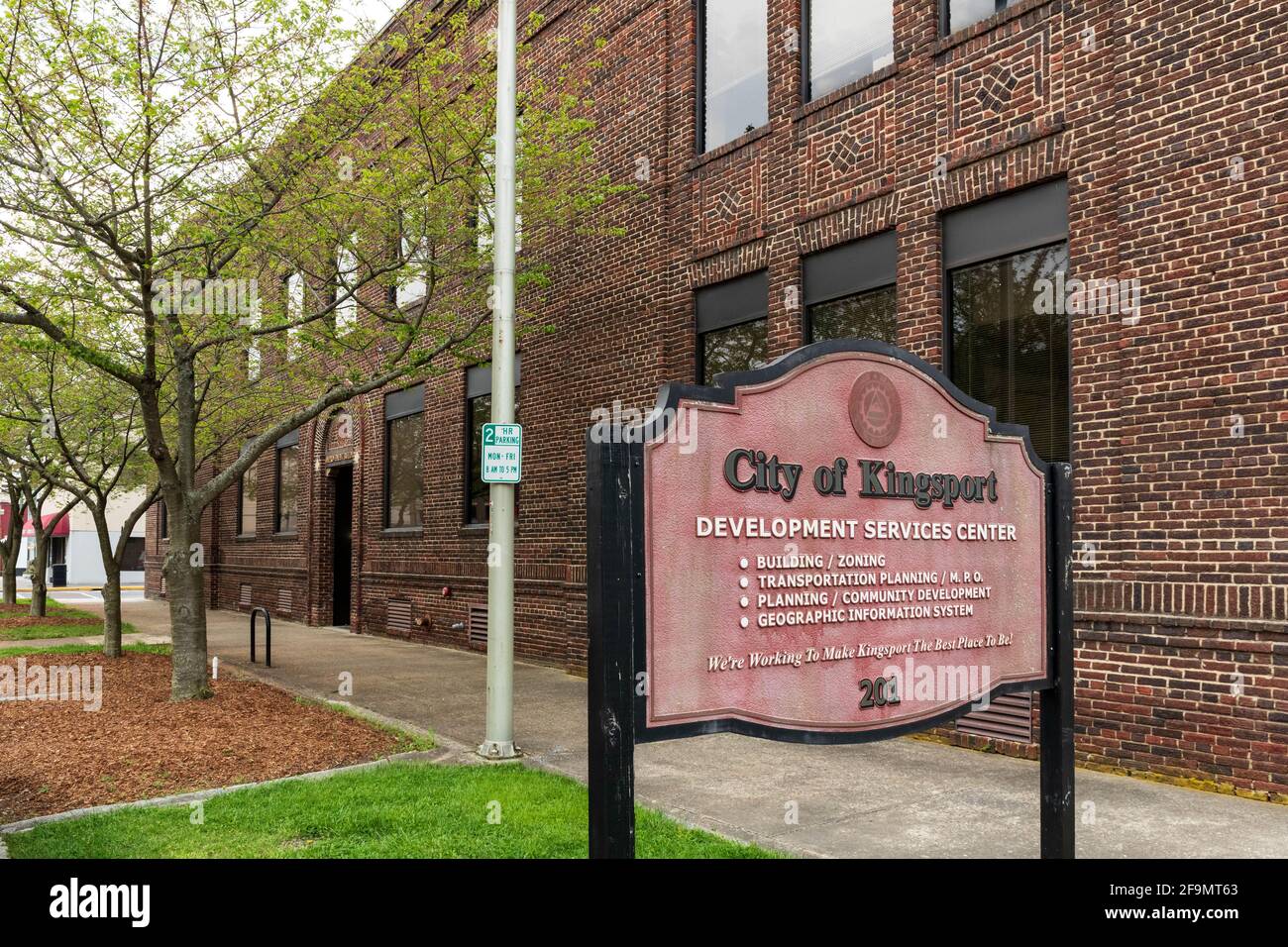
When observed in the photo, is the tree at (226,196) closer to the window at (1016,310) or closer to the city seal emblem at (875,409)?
the window at (1016,310)

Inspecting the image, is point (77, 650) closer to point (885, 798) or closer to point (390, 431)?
point (390, 431)

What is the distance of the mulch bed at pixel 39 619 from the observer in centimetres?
2112

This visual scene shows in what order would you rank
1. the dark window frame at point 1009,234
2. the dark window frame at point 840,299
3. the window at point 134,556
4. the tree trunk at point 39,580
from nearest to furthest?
the dark window frame at point 1009,234, the dark window frame at point 840,299, the tree trunk at point 39,580, the window at point 134,556

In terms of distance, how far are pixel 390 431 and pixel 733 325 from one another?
10.3m

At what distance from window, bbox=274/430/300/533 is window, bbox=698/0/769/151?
15042 mm

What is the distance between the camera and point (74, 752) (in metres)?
8.12

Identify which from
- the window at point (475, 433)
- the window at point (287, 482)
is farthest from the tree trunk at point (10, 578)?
the window at point (475, 433)

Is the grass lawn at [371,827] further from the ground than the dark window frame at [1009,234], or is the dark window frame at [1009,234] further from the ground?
the dark window frame at [1009,234]

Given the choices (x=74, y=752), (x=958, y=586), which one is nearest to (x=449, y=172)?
(x=74, y=752)

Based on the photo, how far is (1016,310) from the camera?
9.10 metres

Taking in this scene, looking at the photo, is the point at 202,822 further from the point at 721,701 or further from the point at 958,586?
the point at 958,586

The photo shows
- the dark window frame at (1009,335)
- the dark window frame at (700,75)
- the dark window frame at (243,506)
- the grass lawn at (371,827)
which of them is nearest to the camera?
the grass lawn at (371,827)

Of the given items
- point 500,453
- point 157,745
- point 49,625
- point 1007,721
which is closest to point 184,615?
point 157,745

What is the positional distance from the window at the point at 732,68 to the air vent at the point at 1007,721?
6778mm
